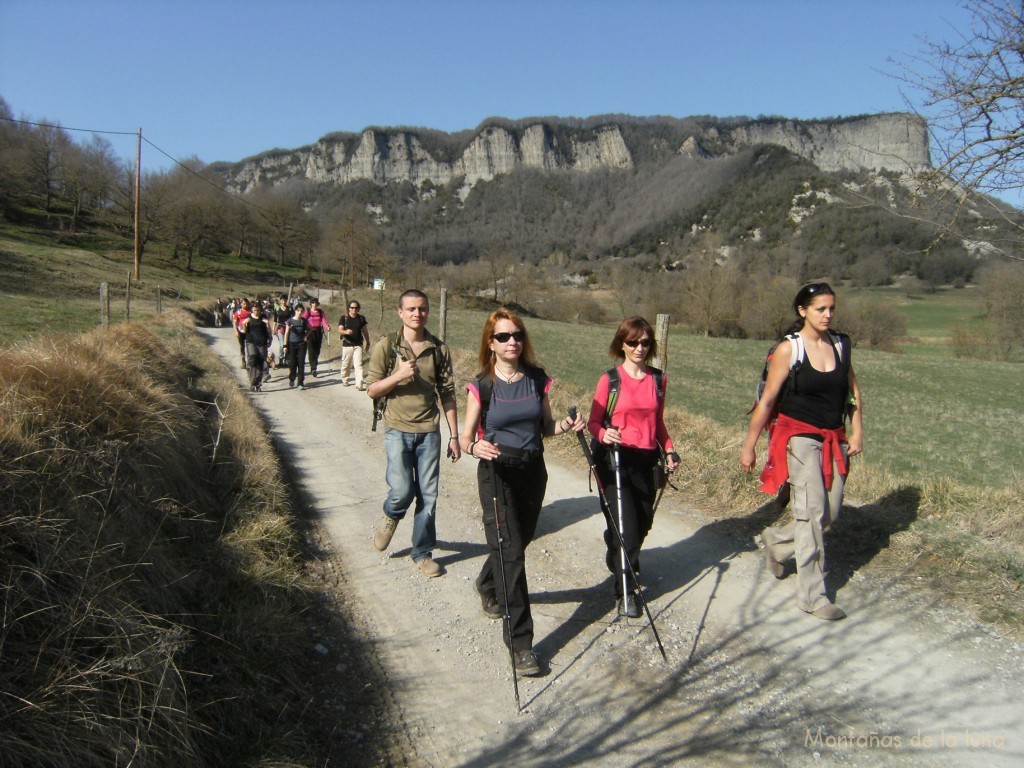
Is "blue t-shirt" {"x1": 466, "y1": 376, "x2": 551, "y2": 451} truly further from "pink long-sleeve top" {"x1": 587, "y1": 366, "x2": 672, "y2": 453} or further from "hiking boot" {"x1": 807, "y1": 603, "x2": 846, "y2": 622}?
"hiking boot" {"x1": 807, "y1": 603, "x2": 846, "y2": 622}

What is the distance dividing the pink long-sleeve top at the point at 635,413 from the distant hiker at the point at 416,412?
116cm

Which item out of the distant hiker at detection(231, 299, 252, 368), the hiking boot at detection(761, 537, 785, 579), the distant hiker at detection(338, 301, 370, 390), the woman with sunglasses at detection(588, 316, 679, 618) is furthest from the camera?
the distant hiker at detection(231, 299, 252, 368)

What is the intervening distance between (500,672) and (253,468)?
149 inches

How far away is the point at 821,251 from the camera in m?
83.1

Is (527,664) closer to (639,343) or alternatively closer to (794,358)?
(639,343)

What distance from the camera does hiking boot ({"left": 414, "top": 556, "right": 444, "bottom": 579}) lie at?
4949mm

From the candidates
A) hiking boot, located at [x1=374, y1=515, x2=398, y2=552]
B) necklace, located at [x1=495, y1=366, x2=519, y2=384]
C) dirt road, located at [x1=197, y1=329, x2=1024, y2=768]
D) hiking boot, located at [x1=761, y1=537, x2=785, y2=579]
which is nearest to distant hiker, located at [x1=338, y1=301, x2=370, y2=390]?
dirt road, located at [x1=197, y1=329, x2=1024, y2=768]

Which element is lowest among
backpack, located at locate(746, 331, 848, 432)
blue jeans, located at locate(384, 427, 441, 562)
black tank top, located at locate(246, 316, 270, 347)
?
blue jeans, located at locate(384, 427, 441, 562)

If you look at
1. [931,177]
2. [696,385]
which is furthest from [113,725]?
[696,385]

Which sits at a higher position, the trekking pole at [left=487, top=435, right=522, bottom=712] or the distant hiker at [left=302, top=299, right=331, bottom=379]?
the distant hiker at [left=302, top=299, right=331, bottom=379]

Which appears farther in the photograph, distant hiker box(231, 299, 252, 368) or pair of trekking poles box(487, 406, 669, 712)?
distant hiker box(231, 299, 252, 368)

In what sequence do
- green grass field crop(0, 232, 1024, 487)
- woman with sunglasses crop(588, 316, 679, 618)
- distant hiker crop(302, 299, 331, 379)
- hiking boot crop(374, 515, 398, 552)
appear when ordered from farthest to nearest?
distant hiker crop(302, 299, 331, 379) → green grass field crop(0, 232, 1024, 487) → hiking boot crop(374, 515, 398, 552) → woman with sunglasses crop(588, 316, 679, 618)

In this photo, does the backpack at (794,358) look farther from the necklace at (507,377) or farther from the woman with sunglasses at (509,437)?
the necklace at (507,377)

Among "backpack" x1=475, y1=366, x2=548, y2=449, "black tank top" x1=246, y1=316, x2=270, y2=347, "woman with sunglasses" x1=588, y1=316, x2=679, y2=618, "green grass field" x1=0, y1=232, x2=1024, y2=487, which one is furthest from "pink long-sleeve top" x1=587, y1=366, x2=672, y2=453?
"black tank top" x1=246, y1=316, x2=270, y2=347
